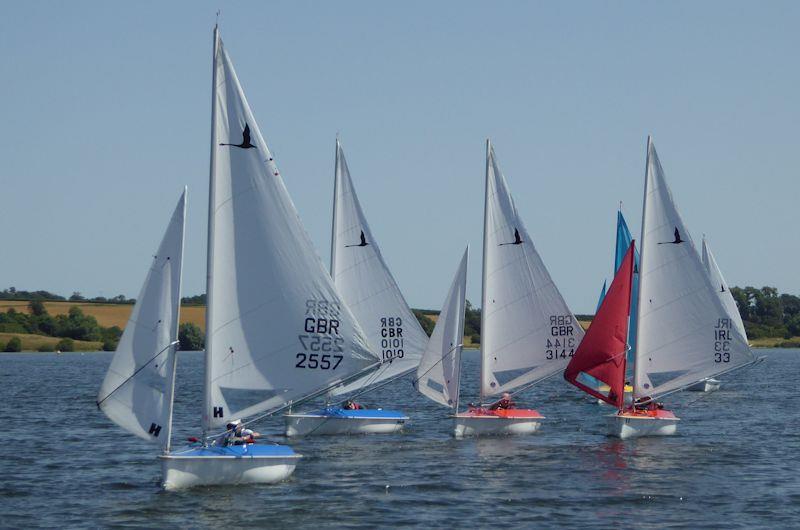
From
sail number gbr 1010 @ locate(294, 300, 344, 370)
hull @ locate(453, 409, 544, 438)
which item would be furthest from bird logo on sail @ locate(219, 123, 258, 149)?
hull @ locate(453, 409, 544, 438)

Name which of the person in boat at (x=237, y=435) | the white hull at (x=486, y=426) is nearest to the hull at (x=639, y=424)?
the white hull at (x=486, y=426)

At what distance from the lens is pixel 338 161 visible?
174ft

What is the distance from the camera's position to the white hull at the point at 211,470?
32.7 m

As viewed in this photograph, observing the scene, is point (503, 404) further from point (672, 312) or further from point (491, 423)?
point (672, 312)

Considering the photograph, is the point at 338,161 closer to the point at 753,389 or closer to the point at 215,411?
the point at 215,411

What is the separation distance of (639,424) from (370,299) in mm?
12352

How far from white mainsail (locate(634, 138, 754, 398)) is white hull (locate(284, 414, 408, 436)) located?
10.6 meters

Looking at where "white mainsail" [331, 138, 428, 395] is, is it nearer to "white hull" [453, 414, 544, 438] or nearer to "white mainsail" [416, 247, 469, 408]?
"white mainsail" [416, 247, 469, 408]

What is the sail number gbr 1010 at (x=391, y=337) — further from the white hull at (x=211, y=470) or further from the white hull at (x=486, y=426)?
the white hull at (x=211, y=470)

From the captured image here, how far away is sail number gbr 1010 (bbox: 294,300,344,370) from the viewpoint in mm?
33812

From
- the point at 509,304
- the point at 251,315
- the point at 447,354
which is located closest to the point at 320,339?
the point at 251,315

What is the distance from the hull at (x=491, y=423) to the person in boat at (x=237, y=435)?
15.8 m

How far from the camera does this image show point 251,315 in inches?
1315

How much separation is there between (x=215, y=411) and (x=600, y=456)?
17026mm
